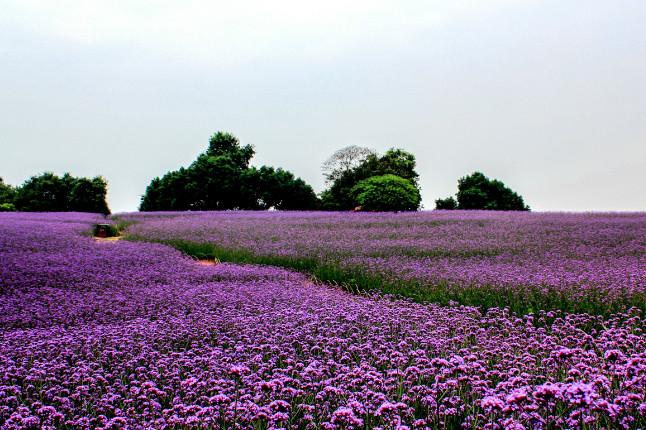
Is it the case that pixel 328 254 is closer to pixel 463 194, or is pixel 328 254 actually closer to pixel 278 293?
pixel 278 293

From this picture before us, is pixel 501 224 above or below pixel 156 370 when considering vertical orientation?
above

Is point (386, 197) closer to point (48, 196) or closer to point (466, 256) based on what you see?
point (466, 256)

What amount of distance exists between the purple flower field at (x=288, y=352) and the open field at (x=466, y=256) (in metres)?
0.15

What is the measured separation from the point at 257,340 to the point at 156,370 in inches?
41.1

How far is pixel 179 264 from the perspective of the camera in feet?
→ 38.7

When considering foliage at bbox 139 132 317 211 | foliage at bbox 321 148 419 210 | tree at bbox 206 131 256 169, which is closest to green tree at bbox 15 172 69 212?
foliage at bbox 139 132 317 211

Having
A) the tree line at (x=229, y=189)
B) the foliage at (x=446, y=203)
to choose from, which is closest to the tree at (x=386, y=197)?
the tree line at (x=229, y=189)

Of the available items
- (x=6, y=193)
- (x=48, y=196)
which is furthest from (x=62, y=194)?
(x=6, y=193)

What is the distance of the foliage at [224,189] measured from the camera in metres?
47.8

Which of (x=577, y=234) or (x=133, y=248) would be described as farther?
(x=577, y=234)

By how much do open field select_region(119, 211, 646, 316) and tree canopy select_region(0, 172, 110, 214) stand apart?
82.5 feet

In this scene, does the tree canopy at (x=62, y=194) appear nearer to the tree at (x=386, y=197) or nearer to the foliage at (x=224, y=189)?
the foliage at (x=224, y=189)

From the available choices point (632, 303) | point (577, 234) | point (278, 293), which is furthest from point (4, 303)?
point (577, 234)

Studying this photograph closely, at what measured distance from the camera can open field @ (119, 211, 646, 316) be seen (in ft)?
25.5
